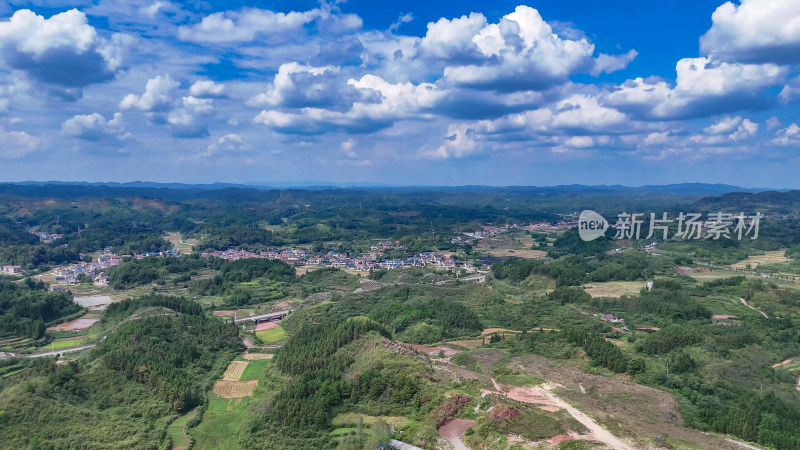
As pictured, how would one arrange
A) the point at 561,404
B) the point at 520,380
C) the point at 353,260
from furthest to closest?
the point at 353,260 < the point at 520,380 < the point at 561,404

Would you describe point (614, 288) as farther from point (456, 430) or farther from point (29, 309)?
point (29, 309)

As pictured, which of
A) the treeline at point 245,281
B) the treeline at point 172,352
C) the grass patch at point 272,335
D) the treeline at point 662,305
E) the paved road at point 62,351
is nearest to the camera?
the treeline at point 172,352

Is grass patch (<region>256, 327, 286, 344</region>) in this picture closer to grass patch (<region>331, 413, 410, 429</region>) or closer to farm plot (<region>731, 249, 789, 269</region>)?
grass patch (<region>331, 413, 410, 429</region>)

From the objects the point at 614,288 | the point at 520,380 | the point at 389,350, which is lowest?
the point at 520,380

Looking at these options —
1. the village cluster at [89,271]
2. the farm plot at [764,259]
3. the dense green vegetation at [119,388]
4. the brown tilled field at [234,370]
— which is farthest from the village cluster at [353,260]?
the dense green vegetation at [119,388]

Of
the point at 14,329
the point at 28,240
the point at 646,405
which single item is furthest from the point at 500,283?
the point at 28,240
